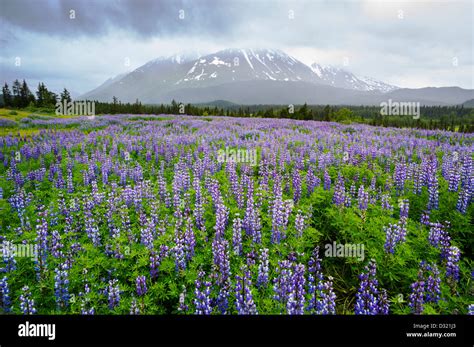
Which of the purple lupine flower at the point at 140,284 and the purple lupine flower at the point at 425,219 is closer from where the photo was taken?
the purple lupine flower at the point at 140,284

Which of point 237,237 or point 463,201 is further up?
point 463,201

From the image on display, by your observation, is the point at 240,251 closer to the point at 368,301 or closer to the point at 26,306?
the point at 368,301

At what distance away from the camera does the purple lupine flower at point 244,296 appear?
133 inches

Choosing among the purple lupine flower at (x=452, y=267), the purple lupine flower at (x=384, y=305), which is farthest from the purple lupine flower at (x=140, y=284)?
the purple lupine flower at (x=452, y=267)

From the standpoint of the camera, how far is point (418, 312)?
3.54 meters

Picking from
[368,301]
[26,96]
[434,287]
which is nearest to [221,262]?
[368,301]

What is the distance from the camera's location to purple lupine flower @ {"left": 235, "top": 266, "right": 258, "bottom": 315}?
3.38 m

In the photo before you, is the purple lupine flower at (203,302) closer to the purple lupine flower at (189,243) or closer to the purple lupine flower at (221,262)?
the purple lupine flower at (221,262)

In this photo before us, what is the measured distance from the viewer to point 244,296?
3818 mm

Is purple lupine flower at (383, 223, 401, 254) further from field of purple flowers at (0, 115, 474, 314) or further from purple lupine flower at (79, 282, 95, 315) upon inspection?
purple lupine flower at (79, 282, 95, 315)

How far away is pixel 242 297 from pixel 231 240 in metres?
1.58

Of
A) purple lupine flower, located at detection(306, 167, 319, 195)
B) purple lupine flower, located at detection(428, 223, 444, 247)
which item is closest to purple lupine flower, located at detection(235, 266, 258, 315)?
purple lupine flower, located at detection(428, 223, 444, 247)
